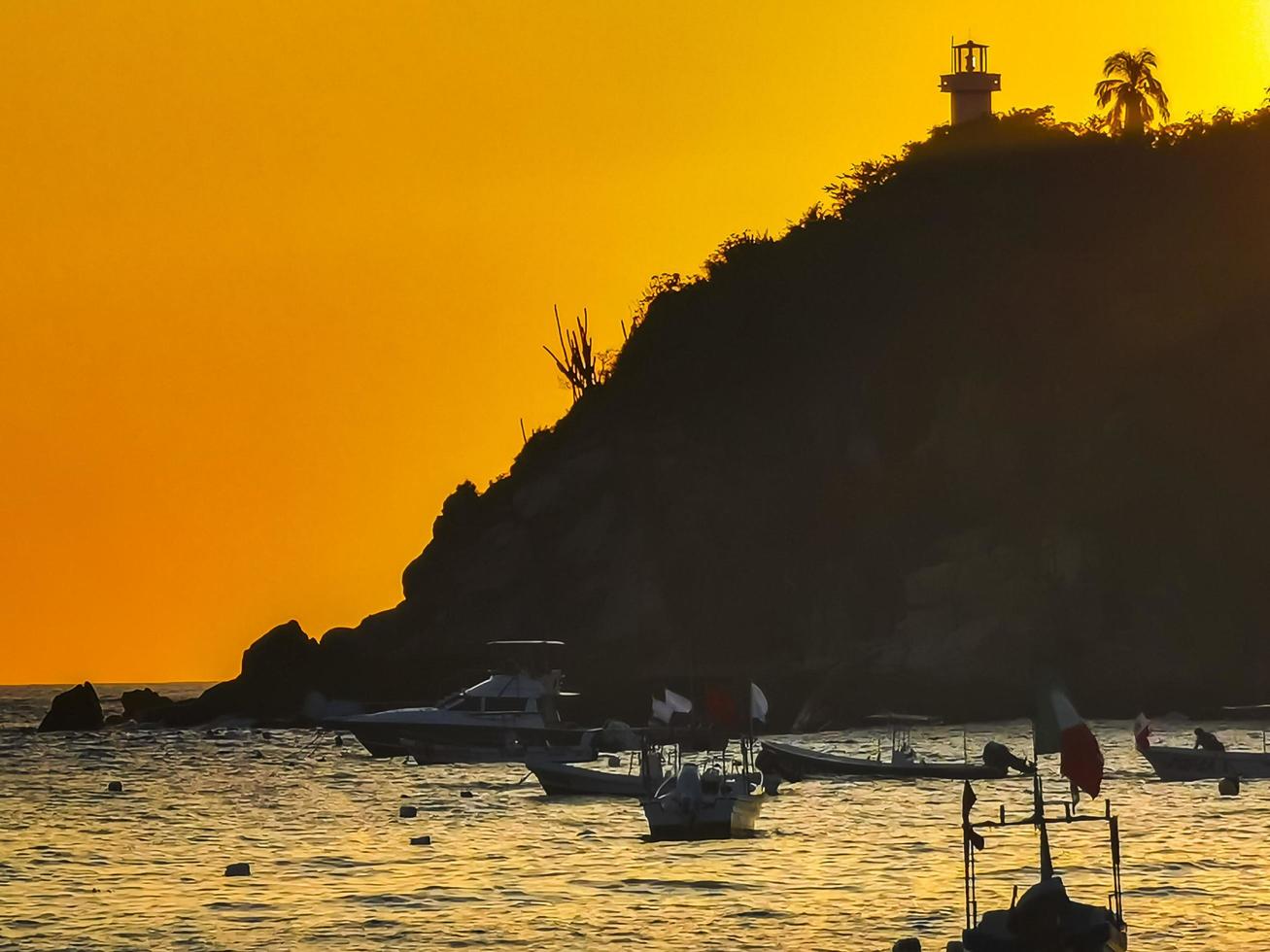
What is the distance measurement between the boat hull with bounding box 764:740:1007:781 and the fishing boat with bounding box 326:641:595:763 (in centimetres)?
1572

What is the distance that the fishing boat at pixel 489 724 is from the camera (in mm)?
112938

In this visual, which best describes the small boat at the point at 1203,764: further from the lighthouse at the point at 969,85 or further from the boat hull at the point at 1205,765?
the lighthouse at the point at 969,85

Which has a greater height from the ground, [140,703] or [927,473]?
[927,473]

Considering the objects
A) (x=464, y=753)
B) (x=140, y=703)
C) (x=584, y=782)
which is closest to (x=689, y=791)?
(x=584, y=782)

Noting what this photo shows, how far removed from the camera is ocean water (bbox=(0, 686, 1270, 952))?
5112 centimetres

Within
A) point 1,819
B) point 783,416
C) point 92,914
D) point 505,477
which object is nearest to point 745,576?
point 783,416

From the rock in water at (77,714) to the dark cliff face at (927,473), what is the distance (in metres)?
22.7

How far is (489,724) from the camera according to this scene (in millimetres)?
114938

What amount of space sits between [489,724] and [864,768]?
78.6 ft

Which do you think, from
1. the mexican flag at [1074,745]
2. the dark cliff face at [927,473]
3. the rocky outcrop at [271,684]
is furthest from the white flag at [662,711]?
the rocky outcrop at [271,684]

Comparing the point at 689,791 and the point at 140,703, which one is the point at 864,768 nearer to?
the point at 689,791

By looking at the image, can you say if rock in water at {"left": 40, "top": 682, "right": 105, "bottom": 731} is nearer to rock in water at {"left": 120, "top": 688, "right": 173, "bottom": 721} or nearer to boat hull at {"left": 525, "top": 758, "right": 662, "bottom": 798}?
rock in water at {"left": 120, "top": 688, "right": 173, "bottom": 721}

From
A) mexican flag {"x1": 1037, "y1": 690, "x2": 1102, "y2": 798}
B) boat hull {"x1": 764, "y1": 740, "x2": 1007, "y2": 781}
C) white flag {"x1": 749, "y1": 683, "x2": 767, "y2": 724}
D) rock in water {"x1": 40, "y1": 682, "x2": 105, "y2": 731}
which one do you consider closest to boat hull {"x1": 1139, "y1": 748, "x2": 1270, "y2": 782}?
boat hull {"x1": 764, "y1": 740, "x2": 1007, "y2": 781}

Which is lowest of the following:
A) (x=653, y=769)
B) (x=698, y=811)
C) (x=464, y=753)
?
(x=698, y=811)
